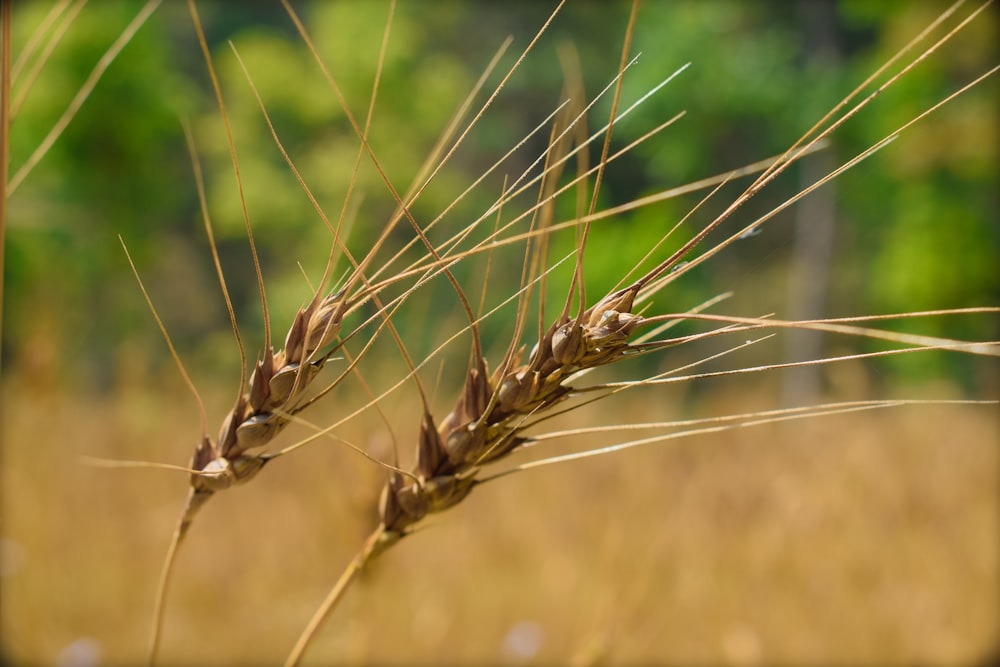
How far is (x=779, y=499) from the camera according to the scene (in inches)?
51.2

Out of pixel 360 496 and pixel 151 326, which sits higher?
pixel 360 496

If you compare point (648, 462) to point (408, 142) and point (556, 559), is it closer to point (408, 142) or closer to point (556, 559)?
point (556, 559)

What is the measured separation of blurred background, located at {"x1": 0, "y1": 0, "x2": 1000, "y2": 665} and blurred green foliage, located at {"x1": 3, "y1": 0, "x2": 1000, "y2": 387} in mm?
23

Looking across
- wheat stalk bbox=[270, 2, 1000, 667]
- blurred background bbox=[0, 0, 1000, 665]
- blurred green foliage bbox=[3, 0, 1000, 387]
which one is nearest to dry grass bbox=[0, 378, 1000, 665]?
blurred background bbox=[0, 0, 1000, 665]

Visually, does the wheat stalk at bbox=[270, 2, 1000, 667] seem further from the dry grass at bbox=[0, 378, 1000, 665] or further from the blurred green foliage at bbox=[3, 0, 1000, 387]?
the blurred green foliage at bbox=[3, 0, 1000, 387]

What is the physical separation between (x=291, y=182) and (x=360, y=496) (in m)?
4.27

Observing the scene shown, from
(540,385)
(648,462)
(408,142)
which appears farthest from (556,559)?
(408,142)

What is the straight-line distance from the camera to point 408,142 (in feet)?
14.5

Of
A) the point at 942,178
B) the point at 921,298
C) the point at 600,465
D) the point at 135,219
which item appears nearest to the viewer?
the point at 600,465

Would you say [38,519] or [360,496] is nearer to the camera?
[360,496]

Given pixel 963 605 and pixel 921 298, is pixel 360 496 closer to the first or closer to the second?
pixel 963 605

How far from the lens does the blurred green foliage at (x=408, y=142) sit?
2.38 metres

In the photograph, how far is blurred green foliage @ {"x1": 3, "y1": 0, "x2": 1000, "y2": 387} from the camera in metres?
2.38

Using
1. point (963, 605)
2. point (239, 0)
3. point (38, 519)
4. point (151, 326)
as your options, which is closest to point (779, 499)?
point (963, 605)
